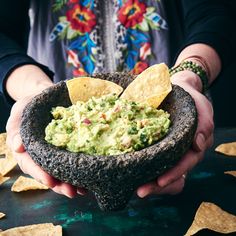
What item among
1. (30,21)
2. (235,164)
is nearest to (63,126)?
(235,164)

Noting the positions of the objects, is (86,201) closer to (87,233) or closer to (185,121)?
(87,233)

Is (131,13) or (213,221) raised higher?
(131,13)

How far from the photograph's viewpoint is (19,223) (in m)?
1.48

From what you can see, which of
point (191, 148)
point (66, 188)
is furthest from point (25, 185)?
point (191, 148)

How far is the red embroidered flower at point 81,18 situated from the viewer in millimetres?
2238

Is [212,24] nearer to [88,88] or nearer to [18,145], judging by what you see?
[88,88]

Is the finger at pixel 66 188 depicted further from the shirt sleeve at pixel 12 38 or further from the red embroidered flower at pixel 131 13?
the red embroidered flower at pixel 131 13

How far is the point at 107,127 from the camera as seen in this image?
1333mm

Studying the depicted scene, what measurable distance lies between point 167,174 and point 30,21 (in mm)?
1329

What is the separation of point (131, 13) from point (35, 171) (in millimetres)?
1048

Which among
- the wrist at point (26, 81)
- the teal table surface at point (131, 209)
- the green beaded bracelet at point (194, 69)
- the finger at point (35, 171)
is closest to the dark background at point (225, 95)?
the wrist at point (26, 81)

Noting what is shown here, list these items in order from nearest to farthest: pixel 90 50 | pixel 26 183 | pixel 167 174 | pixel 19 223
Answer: pixel 167 174
pixel 19 223
pixel 26 183
pixel 90 50

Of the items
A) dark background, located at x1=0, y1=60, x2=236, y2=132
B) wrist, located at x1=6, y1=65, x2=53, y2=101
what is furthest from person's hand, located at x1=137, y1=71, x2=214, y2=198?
dark background, located at x1=0, y1=60, x2=236, y2=132

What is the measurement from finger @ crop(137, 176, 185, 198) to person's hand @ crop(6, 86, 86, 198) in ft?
0.57
